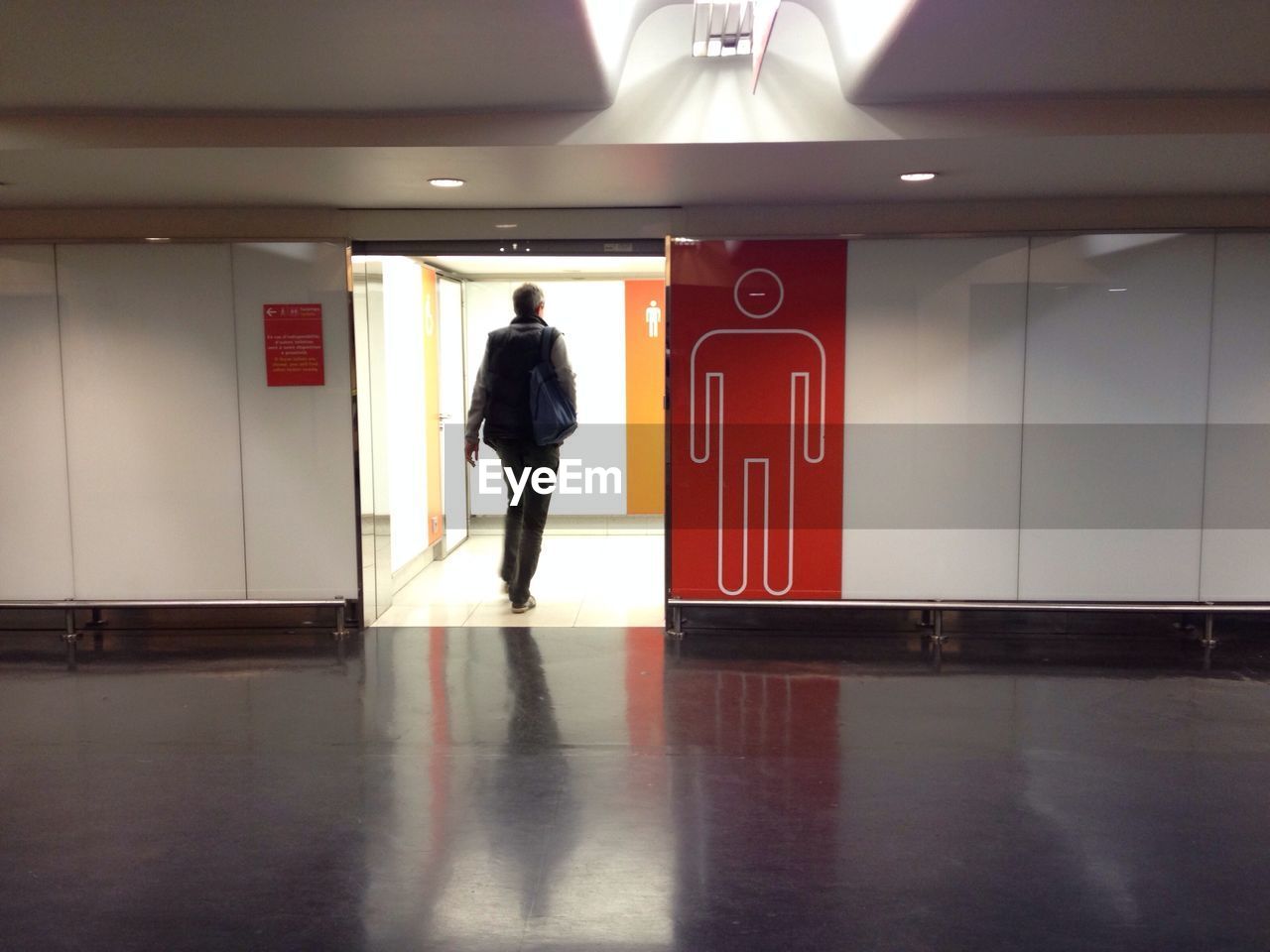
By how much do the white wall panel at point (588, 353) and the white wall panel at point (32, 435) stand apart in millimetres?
3750

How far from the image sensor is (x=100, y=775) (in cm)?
399

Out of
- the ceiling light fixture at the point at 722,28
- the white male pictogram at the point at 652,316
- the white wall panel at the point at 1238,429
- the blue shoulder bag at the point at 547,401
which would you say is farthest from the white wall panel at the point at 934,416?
the white male pictogram at the point at 652,316

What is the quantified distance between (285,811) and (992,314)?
455 cm

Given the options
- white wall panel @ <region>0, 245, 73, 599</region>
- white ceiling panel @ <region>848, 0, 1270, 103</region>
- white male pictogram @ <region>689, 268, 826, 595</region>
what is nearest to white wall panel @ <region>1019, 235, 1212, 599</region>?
white male pictogram @ <region>689, 268, 826, 595</region>

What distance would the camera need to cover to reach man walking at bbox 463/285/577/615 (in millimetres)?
6527

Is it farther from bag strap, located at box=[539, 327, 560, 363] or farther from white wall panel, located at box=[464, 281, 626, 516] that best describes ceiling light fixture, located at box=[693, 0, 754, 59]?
white wall panel, located at box=[464, 281, 626, 516]

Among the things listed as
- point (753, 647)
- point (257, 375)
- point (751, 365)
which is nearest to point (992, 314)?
point (751, 365)

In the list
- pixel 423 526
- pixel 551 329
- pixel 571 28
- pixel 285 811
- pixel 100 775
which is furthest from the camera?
pixel 423 526

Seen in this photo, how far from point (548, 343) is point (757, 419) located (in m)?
1.57

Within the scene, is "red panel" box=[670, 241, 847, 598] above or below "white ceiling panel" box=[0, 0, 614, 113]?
below

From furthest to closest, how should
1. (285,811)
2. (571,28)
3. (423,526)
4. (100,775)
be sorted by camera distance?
(423,526) < (100,775) < (285,811) < (571,28)

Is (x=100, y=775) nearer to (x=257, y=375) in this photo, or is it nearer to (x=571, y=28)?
(x=257, y=375)

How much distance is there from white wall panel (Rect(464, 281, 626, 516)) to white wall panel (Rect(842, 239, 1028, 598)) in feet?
12.3

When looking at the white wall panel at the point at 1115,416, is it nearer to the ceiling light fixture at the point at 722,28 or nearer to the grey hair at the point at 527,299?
the ceiling light fixture at the point at 722,28
